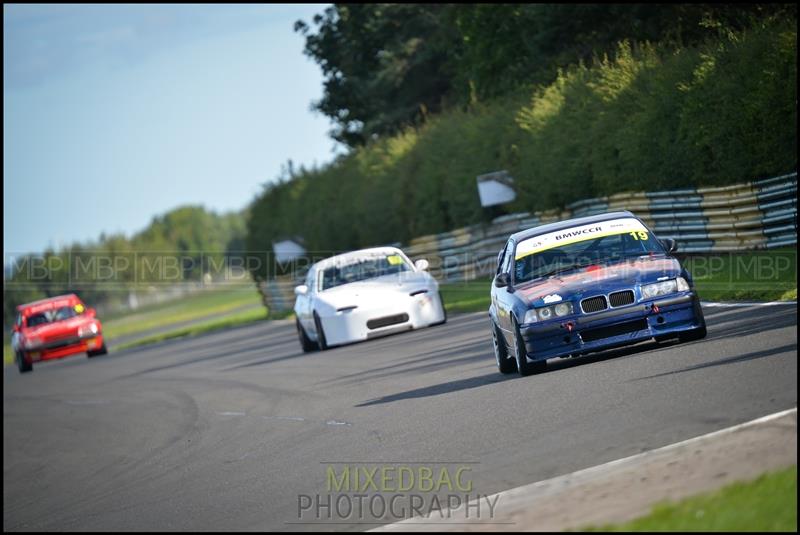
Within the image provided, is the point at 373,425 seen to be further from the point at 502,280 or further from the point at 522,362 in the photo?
the point at 502,280

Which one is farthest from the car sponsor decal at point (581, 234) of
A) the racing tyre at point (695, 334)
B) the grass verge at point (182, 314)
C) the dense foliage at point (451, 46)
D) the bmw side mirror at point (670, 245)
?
the grass verge at point (182, 314)

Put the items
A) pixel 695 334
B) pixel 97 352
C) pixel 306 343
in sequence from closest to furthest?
1. pixel 695 334
2. pixel 306 343
3. pixel 97 352

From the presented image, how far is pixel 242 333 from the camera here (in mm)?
38781

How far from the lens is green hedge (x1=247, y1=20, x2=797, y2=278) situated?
22766mm

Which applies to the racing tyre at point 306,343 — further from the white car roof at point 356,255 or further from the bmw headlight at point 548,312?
the bmw headlight at point 548,312

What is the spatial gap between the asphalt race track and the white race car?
6.27ft

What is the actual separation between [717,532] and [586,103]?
24.1 meters

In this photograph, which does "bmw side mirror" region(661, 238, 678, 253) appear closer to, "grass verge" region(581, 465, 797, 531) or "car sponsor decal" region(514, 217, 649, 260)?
"car sponsor decal" region(514, 217, 649, 260)

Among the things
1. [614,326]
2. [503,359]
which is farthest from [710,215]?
[614,326]

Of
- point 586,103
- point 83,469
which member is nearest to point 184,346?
point 586,103

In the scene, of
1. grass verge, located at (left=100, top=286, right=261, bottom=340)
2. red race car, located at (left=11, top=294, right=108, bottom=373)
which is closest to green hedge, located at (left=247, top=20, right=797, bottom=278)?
red race car, located at (left=11, top=294, right=108, bottom=373)

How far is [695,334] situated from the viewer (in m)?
13.1

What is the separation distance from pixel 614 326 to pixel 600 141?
16.4 meters

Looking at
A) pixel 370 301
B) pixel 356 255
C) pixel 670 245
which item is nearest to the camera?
pixel 670 245
